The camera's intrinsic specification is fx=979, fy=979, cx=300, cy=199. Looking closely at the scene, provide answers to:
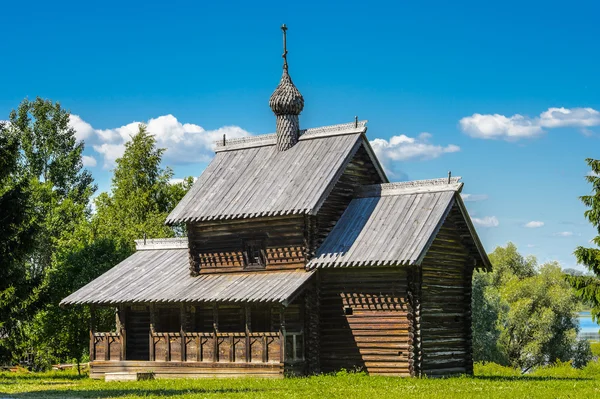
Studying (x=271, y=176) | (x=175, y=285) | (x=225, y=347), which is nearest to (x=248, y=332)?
(x=225, y=347)

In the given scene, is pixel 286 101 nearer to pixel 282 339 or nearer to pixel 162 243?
pixel 162 243

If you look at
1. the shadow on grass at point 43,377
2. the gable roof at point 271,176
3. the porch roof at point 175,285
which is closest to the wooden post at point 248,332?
the porch roof at point 175,285

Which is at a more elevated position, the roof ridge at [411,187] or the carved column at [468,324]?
the roof ridge at [411,187]

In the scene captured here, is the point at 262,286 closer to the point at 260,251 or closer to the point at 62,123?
the point at 260,251

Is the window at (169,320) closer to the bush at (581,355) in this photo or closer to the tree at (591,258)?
the tree at (591,258)

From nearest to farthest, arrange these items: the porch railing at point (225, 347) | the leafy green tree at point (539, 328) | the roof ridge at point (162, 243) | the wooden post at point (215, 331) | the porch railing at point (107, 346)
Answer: the porch railing at point (225, 347), the wooden post at point (215, 331), the porch railing at point (107, 346), the roof ridge at point (162, 243), the leafy green tree at point (539, 328)

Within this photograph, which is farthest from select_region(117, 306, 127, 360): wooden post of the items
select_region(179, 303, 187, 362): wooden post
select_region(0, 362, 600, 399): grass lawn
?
select_region(179, 303, 187, 362): wooden post

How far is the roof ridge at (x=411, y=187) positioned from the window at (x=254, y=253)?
4476 mm

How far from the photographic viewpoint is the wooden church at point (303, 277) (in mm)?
34562

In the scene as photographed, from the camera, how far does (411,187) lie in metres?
37.1

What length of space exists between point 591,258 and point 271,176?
44.4 ft

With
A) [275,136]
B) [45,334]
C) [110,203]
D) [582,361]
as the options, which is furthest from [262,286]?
[582,361]

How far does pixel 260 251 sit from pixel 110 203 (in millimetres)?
36081

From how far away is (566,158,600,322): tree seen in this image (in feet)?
132
